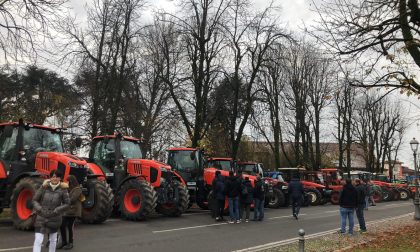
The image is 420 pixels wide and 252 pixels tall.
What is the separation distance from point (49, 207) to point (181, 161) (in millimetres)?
13091

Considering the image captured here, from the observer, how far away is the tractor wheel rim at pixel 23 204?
1259 cm

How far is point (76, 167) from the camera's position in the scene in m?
13.8

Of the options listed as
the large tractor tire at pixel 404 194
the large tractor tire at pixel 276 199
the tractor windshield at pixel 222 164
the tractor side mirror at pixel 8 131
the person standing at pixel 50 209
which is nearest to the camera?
the person standing at pixel 50 209

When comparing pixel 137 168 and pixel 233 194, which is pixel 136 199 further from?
pixel 233 194

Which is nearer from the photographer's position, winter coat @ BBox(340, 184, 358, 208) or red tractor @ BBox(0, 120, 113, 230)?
red tractor @ BBox(0, 120, 113, 230)

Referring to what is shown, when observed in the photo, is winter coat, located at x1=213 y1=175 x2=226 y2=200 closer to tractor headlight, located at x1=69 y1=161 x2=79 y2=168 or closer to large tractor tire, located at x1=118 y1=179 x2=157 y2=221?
large tractor tire, located at x1=118 y1=179 x2=157 y2=221

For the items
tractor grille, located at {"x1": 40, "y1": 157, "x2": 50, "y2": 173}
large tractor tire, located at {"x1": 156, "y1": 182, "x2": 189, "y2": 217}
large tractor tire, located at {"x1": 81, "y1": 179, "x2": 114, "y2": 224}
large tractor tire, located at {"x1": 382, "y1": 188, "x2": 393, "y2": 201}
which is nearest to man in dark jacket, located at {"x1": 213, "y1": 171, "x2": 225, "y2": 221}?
large tractor tire, located at {"x1": 156, "y1": 182, "x2": 189, "y2": 217}

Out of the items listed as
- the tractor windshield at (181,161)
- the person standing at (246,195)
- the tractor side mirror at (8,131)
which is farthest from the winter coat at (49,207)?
the tractor windshield at (181,161)

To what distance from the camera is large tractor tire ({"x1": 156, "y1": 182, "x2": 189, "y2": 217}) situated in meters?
17.4

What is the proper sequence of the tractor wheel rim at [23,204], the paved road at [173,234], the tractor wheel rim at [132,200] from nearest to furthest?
the paved road at [173,234] → the tractor wheel rim at [23,204] → the tractor wheel rim at [132,200]

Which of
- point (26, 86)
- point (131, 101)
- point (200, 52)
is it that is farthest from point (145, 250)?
point (26, 86)

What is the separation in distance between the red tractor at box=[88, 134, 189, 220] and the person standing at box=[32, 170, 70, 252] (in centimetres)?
743

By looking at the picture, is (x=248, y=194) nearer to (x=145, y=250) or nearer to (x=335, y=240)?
(x=335, y=240)

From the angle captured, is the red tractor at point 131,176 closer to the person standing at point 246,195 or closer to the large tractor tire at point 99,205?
the large tractor tire at point 99,205
